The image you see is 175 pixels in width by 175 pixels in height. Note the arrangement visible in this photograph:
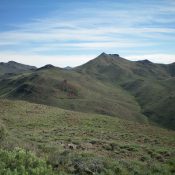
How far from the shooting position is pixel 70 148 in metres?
22.6

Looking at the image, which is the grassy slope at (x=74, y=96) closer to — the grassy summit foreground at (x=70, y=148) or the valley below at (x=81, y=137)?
the valley below at (x=81, y=137)

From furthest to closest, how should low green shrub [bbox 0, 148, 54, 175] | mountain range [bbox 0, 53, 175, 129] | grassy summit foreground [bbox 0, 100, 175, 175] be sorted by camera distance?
mountain range [bbox 0, 53, 175, 129] → grassy summit foreground [bbox 0, 100, 175, 175] → low green shrub [bbox 0, 148, 54, 175]

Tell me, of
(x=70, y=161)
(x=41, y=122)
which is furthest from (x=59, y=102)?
(x=70, y=161)

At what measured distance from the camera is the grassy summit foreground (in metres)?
13.8

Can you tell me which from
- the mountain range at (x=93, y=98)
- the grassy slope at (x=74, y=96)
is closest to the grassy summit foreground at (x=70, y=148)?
the grassy slope at (x=74, y=96)

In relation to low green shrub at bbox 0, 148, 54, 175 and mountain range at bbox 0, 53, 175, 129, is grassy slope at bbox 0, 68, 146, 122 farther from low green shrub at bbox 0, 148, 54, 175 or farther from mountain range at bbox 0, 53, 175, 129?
low green shrub at bbox 0, 148, 54, 175

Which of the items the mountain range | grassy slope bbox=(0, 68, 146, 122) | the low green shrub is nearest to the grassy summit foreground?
the low green shrub

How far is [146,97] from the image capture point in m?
149

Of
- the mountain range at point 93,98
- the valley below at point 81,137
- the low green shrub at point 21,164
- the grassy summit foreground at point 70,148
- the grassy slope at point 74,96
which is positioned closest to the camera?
the low green shrub at point 21,164

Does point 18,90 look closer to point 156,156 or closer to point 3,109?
point 3,109

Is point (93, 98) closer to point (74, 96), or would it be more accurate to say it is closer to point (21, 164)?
point (74, 96)

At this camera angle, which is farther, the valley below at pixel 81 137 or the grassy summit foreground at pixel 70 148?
the valley below at pixel 81 137

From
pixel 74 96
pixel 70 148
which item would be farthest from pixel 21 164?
pixel 74 96

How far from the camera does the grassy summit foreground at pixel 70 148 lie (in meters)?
13.8
